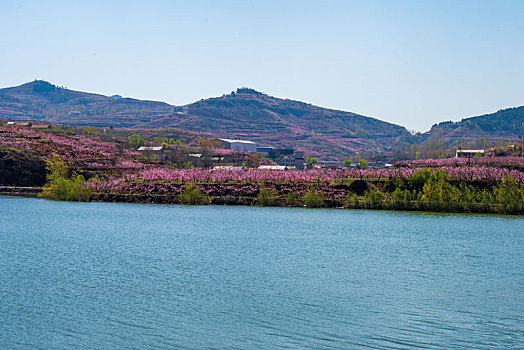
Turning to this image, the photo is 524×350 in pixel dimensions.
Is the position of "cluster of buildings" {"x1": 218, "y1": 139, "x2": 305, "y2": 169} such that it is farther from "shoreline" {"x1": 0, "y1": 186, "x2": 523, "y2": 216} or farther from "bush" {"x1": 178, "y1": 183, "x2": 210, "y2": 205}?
"bush" {"x1": 178, "y1": 183, "x2": 210, "y2": 205}

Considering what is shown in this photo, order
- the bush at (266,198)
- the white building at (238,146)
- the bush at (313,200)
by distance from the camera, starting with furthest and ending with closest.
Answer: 1. the white building at (238,146)
2. the bush at (266,198)
3. the bush at (313,200)

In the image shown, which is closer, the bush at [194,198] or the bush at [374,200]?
the bush at [374,200]

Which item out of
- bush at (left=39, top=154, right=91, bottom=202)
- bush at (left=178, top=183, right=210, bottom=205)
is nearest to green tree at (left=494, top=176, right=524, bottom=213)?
bush at (left=178, top=183, right=210, bottom=205)

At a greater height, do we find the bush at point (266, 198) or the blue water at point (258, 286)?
the bush at point (266, 198)

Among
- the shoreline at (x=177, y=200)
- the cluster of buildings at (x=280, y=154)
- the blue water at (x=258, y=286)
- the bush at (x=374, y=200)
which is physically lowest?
the blue water at (x=258, y=286)

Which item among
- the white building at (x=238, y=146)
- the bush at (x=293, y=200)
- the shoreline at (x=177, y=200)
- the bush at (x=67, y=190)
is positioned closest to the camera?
the shoreline at (x=177, y=200)

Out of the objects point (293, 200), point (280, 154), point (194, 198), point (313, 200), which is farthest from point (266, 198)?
point (280, 154)

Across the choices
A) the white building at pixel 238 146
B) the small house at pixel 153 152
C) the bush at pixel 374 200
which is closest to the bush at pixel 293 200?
the bush at pixel 374 200

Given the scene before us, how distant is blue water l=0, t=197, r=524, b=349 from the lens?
53.9ft

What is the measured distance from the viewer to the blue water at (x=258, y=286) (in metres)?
16.4

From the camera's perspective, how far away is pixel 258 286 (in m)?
22.0

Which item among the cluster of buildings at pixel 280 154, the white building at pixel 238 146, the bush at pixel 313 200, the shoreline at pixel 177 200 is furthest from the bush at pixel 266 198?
the white building at pixel 238 146

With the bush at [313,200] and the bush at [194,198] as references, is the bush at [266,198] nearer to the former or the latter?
the bush at [313,200]

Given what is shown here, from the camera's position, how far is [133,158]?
3880 inches
